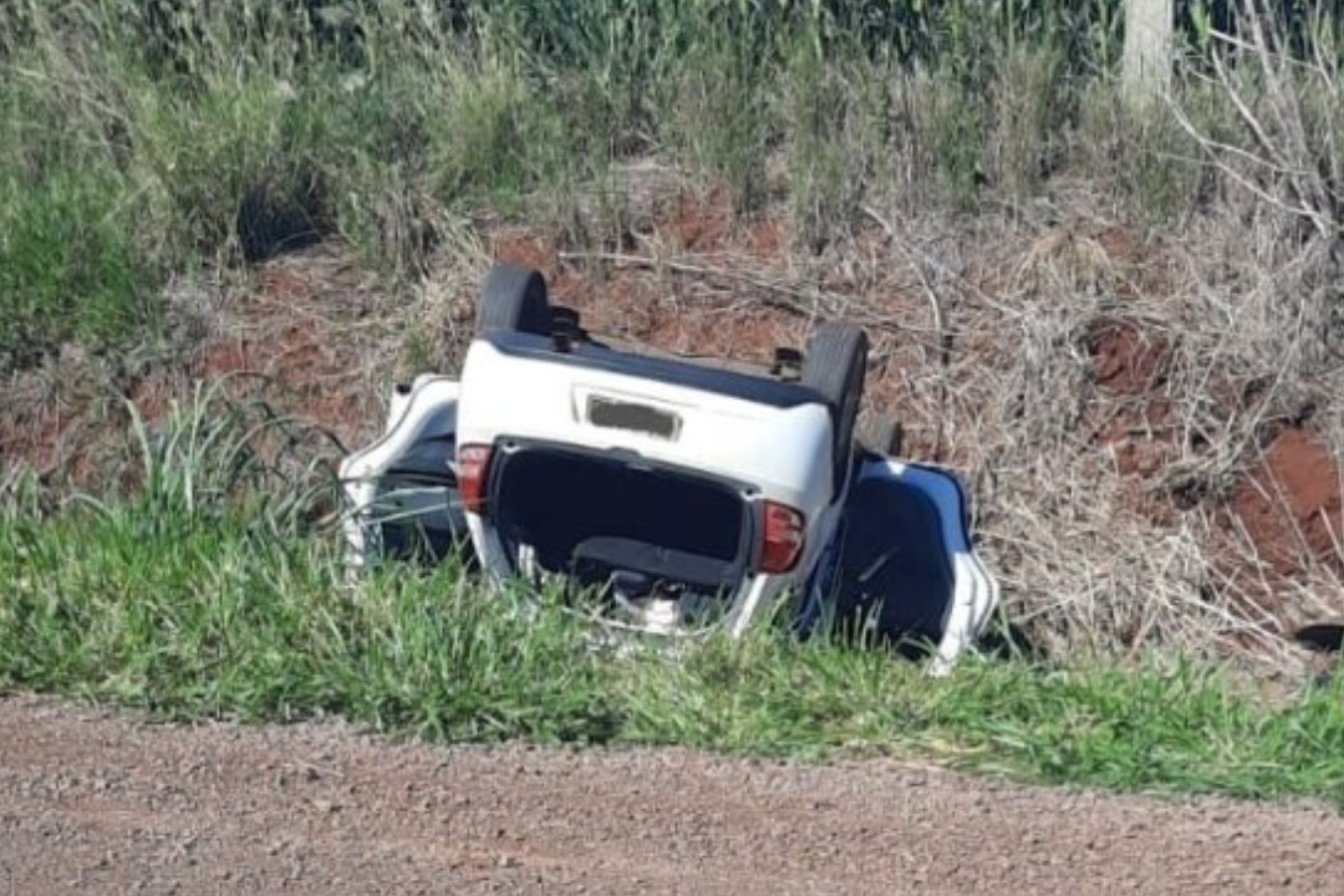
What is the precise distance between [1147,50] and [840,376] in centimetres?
276

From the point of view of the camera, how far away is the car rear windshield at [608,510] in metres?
7.48

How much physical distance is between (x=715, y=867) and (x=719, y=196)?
450cm

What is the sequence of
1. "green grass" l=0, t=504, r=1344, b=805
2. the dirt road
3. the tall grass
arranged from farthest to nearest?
the tall grass, "green grass" l=0, t=504, r=1344, b=805, the dirt road

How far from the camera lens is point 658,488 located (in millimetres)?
7711

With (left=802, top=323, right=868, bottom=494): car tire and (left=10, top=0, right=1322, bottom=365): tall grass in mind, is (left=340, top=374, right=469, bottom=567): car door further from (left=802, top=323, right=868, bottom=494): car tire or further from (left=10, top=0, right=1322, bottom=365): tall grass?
(left=10, top=0, right=1322, bottom=365): tall grass

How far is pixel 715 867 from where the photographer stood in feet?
18.6

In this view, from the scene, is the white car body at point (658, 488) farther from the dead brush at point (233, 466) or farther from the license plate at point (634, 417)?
the dead brush at point (233, 466)

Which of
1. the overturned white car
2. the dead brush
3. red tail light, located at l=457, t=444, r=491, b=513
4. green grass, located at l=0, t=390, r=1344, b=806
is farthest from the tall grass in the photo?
green grass, located at l=0, t=390, r=1344, b=806

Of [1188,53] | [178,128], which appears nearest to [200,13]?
[178,128]

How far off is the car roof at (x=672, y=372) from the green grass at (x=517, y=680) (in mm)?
583

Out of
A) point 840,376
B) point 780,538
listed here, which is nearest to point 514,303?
point 840,376

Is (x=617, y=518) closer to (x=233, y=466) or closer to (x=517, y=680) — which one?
(x=233, y=466)

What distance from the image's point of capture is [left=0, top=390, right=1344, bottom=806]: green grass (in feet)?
21.0

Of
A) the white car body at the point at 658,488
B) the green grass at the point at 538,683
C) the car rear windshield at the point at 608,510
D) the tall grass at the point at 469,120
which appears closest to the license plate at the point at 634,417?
the white car body at the point at 658,488
